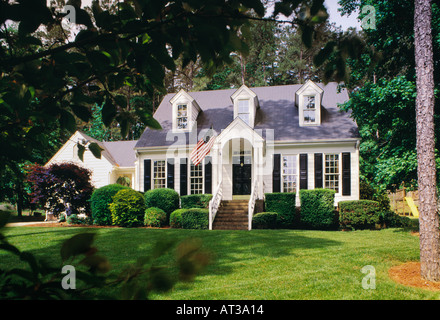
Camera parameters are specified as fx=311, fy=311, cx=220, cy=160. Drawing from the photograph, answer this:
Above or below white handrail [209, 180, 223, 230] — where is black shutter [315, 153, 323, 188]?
above

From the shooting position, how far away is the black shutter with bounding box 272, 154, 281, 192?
1562cm

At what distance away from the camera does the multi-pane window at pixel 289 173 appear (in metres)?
15.8

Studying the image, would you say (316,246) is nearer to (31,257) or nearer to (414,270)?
(414,270)

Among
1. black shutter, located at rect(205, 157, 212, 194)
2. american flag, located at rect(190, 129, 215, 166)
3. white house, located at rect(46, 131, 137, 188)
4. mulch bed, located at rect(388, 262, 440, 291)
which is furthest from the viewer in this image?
white house, located at rect(46, 131, 137, 188)

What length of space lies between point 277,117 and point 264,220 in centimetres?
689

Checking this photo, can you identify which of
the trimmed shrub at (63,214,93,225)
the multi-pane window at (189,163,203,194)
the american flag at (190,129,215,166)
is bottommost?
the trimmed shrub at (63,214,93,225)

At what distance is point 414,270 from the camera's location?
18.2 ft

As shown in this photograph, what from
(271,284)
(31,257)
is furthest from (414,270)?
(31,257)

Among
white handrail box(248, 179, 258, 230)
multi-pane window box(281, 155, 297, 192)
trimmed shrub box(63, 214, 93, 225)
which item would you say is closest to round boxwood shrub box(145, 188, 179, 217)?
trimmed shrub box(63, 214, 93, 225)

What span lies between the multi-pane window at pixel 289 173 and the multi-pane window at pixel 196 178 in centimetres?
439

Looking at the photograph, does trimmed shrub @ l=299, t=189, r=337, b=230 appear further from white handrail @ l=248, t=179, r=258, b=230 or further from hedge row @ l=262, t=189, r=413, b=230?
white handrail @ l=248, t=179, r=258, b=230

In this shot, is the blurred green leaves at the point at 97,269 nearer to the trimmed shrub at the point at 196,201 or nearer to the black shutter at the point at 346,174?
the trimmed shrub at the point at 196,201

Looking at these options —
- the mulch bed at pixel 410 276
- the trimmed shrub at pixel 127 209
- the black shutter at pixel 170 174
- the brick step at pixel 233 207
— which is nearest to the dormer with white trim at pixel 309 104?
the brick step at pixel 233 207

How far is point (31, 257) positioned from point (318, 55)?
1.34 metres
